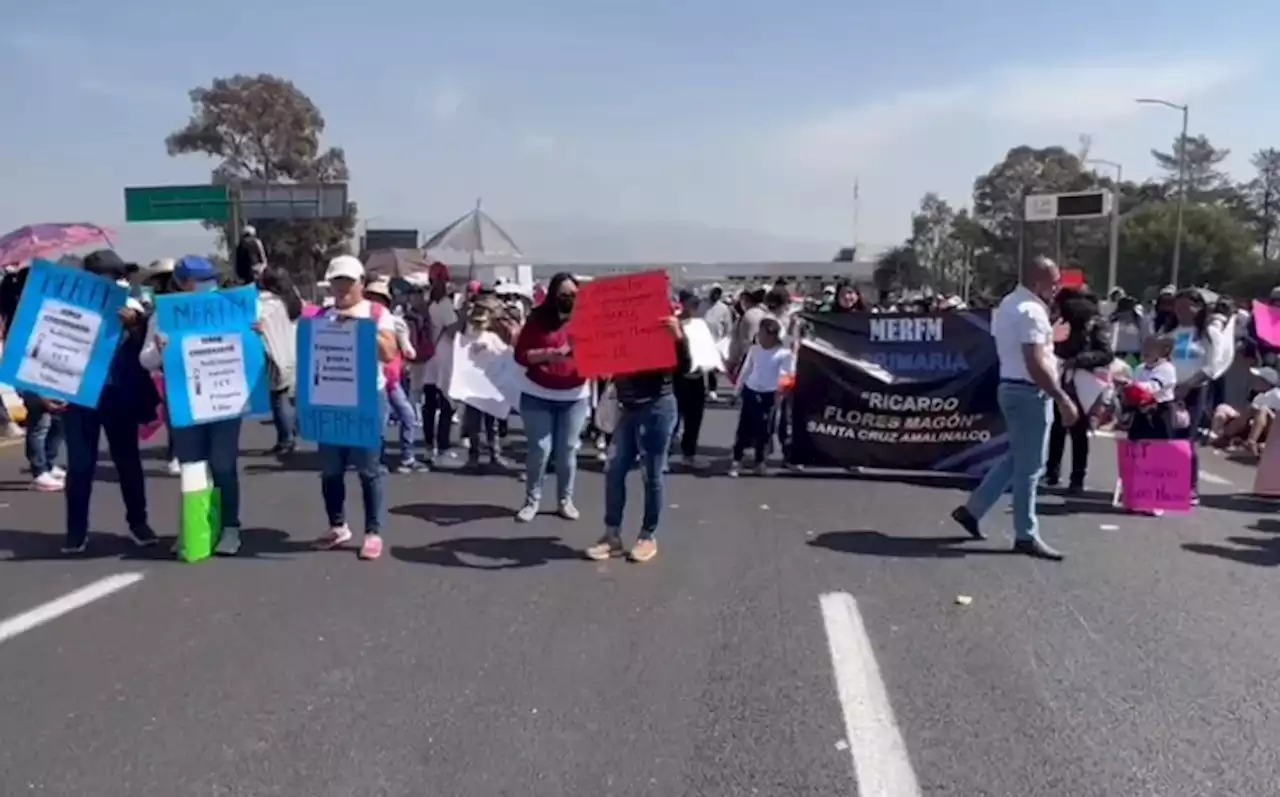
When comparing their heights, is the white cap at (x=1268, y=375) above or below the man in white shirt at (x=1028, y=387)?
below

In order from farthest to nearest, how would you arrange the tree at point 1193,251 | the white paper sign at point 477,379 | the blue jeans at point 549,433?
the tree at point 1193,251 → the white paper sign at point 477,379 → the blue jeans at point 549,433

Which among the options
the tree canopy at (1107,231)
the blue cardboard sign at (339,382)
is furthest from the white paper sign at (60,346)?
the tree canopy at (1107,231)

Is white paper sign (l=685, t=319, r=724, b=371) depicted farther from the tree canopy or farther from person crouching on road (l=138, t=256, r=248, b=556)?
the tree canopy

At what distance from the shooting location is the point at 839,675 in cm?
540

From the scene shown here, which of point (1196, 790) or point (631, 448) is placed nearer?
point (1196, 790)

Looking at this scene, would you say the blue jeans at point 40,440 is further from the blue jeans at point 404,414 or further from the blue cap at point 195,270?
the blue cap at point 195,270

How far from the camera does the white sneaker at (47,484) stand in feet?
33.7

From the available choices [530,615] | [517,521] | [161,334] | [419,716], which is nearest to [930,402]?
[517,521]

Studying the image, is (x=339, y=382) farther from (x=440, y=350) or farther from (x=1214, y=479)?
(x=1214, y=479)

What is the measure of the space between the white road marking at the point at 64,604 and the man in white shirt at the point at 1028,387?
531cm

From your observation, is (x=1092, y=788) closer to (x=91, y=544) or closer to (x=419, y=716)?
(x=419, y=716)

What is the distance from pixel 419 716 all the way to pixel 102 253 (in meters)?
4.64

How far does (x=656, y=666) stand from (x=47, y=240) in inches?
224

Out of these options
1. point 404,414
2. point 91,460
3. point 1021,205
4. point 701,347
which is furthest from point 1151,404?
point 1021,205
